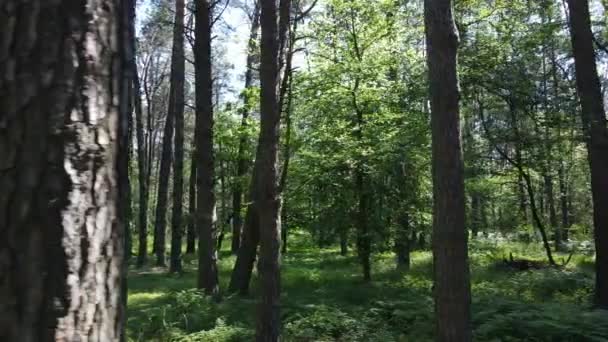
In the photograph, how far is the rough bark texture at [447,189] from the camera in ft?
22.0

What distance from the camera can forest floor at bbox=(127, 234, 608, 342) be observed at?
8109 mm

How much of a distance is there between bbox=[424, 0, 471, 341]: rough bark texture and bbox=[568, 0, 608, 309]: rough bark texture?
16.7ft

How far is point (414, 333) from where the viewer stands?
27.6ft

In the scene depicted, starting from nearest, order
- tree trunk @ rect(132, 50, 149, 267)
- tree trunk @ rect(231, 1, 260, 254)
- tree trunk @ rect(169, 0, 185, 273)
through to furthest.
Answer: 1. tree trunk @ rect(169, 0, 185, 273)
2. tree trunk @ rect(231, 1, 260, 254)
3. tree trunk @ rect(132, 50, 149, 267)

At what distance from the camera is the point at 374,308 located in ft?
32.4

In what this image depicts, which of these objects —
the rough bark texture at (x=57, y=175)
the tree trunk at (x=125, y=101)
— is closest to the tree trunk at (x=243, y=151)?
the tree trunk at (x=125, y=101)

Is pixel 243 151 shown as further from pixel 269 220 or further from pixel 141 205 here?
pixel 269 220

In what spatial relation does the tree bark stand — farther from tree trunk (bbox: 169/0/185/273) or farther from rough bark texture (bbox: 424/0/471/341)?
tree trunk (bbox: 169/0/185/273)

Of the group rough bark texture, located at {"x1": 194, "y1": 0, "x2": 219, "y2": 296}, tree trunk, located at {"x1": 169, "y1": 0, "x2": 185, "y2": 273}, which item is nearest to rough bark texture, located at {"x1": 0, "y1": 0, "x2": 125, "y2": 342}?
rough bark texture, located at {"x1": 194, "y1": 0, "x2": 219, "y2": 296}

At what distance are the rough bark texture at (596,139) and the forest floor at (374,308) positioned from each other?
2.96 ft

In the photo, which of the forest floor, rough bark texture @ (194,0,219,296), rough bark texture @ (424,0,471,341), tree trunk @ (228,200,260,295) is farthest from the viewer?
tree trunk @ (228,200,260,295)

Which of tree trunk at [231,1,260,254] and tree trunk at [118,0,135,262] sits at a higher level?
tree trunk at [231,1,260,254]

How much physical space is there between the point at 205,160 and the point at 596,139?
799 centimetres

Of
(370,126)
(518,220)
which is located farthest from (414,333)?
(518,220)
